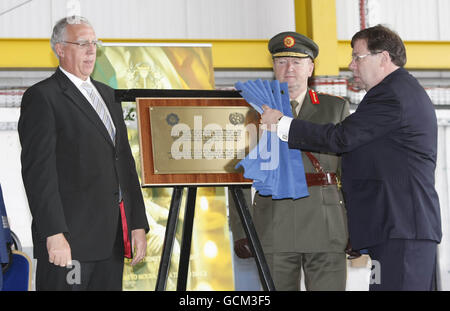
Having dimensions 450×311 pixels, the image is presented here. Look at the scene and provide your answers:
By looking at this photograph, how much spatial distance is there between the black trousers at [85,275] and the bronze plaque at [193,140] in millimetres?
321

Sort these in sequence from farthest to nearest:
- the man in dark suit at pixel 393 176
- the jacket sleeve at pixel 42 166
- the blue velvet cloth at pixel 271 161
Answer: the blue velvet cloth at pixel 271 161, the man in dark suit at pixel 393 176, the jacket sleeve at pixel 42 166

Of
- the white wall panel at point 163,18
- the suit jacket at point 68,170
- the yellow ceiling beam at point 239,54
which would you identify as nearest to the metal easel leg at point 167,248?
the suit jacket at point 68,170

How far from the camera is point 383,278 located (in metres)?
2.32

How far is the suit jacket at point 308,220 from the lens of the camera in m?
2.70

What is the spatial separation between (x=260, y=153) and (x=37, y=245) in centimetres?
96

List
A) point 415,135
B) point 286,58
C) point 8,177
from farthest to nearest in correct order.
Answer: point 8,177
point 286,58
point 415,135

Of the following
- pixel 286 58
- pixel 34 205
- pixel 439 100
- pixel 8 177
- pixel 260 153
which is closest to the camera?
pixel 34 205

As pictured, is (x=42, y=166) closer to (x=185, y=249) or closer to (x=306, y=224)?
(x=185, y=249)

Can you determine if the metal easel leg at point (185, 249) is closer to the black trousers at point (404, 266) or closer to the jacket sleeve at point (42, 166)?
the jacket sleeve at point (42, 166)

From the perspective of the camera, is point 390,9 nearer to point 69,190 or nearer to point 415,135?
point 415,135

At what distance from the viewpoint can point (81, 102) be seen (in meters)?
2.33

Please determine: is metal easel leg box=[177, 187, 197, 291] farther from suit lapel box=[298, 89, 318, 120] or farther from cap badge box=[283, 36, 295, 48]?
cap badge box=[283, 36, 295, 48]
